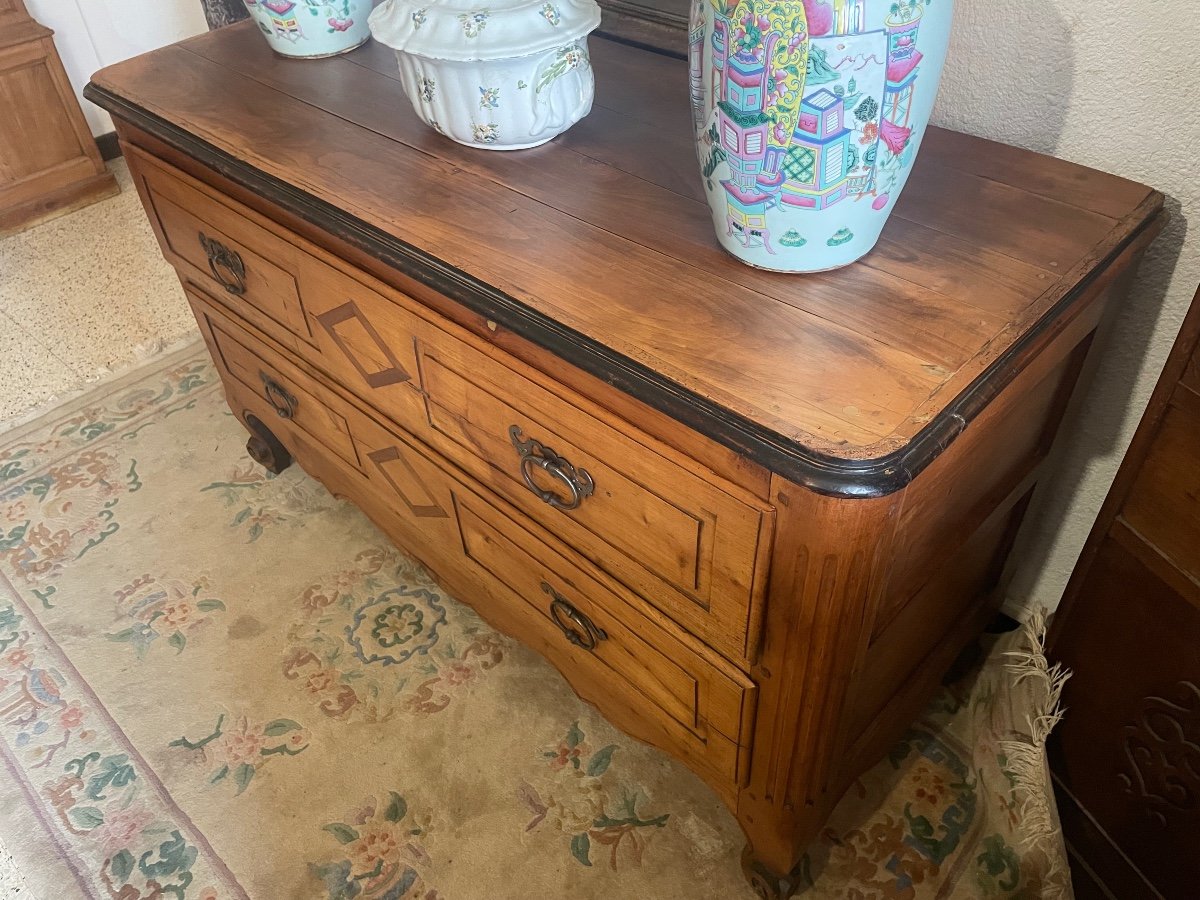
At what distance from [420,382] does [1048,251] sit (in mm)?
646

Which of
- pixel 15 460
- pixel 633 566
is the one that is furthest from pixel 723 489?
pixel 15 460

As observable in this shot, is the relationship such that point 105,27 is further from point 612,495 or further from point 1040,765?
point 1040,765

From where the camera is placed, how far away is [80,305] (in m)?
2.24

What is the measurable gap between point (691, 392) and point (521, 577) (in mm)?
481

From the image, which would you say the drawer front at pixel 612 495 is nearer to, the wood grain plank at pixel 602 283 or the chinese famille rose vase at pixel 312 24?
the wood grain plank at pixel 602 283

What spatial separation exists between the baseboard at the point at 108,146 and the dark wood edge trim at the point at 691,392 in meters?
2.24

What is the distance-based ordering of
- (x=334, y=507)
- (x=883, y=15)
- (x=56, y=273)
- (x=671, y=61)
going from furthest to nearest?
(x=56, y=273)
(x=334, y=507)
(x=671, y=61)
(x=883, y=15)

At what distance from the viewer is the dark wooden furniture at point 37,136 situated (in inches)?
92.2

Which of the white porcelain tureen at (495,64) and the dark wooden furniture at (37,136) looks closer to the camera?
the white porcelain tureen at (495,64)

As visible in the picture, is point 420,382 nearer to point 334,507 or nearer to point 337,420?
point 337,420

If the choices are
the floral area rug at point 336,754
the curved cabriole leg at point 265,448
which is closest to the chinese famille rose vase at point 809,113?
the floral area rug at point 336,754

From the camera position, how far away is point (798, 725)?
83 cm

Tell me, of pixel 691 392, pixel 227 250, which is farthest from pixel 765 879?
pixel 227 250

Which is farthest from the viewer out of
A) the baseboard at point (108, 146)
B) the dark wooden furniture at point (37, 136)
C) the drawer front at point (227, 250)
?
the baseboard at point (108, 146)
